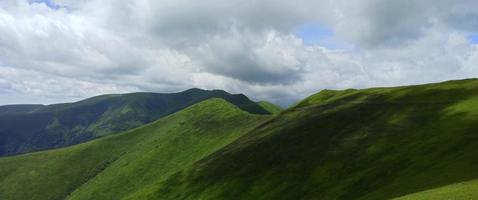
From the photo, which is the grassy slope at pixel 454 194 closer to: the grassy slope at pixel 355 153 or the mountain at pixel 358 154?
the mountain at pixel 358 154

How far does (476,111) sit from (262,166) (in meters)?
50.2

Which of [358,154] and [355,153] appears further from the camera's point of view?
[355,153]

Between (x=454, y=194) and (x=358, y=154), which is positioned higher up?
(x=454, y=194)

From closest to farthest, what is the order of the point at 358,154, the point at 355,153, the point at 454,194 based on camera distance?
1. the point at 454,194
2. the point at 358,154
3. the point at 355,153

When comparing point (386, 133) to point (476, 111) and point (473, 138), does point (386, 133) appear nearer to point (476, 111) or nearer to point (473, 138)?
point (476, 111)

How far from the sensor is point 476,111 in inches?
3445

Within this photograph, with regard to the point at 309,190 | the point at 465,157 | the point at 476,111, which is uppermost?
the point at 476,111

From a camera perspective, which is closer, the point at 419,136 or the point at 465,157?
the point at 465,157

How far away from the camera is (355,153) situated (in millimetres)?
90312

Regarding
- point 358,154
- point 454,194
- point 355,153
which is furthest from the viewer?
point 355,153

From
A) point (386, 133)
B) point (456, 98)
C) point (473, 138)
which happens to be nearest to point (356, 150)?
point (386, 133)

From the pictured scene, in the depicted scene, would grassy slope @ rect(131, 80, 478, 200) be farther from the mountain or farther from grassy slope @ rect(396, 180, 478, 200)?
grassy slope @ rect(396, 180, 478, 200)

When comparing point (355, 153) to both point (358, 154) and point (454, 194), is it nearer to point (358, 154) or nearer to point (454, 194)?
point (358, 154)

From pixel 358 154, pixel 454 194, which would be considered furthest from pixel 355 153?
pixel 454 194
